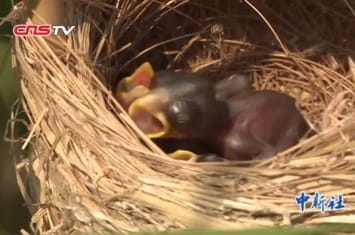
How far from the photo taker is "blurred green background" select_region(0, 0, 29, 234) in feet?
4.26

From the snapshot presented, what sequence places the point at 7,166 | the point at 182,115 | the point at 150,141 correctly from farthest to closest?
1. the point at 7,166
2. the point at 182,115
3. the point at 150,141

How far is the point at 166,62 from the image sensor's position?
56.5 inches

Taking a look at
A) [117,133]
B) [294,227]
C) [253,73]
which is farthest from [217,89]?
[294,227]

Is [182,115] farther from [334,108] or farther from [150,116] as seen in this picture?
[334,108]

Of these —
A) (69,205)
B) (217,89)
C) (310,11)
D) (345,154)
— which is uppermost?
(310,11)

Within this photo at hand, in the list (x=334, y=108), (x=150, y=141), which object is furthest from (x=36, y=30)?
(x=334, y=108)

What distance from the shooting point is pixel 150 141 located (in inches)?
45.0

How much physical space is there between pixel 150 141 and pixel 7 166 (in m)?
0.29

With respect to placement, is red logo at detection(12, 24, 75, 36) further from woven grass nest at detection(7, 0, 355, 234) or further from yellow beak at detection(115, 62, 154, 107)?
yellow beak at detection(115, 62, 154, 107)

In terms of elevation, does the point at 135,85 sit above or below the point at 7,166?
above

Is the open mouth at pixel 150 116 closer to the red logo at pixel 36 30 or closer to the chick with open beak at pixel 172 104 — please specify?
the chick with open beak at pixel 172 104

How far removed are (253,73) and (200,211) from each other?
47 cm

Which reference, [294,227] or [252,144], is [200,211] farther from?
[252,144]

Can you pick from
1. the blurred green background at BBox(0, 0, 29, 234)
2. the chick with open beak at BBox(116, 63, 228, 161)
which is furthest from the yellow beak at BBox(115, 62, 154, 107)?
the blurred green background at BBox(0, 0, 29, 234)
